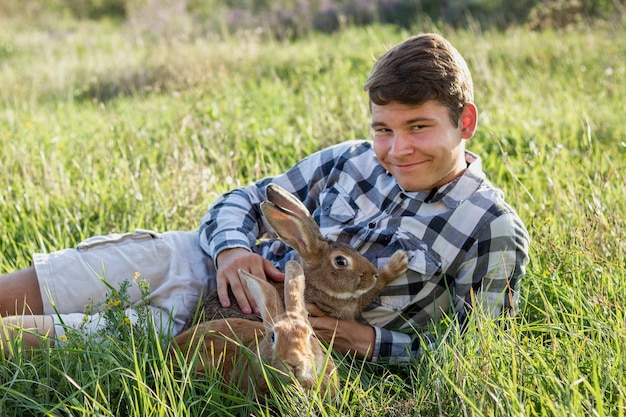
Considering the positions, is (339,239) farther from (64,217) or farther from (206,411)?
(64,217)

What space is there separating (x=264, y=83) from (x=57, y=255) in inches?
182

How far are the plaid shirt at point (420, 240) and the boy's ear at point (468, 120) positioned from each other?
0.16m

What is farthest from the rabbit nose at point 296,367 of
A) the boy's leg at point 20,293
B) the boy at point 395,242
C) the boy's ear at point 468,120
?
the boy's leg at point 20,293

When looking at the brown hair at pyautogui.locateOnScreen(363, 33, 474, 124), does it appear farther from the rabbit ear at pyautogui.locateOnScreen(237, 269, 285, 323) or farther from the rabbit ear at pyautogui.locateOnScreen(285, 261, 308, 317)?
the rabbit ear at pyautogui.locateOnScreen(237, 269, 285, 323)

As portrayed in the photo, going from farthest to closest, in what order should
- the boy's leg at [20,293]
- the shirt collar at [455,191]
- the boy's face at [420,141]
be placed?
the boy's leg at [20,293] → the shirt collar at [455,191] → the boy's face at [420,141]

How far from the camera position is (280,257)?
345cm

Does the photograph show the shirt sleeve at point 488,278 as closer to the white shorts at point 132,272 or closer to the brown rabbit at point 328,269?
the brown rabbit at point 328,269

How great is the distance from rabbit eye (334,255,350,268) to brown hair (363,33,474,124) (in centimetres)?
65

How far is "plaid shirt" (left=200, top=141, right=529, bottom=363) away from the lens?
291 centimetres

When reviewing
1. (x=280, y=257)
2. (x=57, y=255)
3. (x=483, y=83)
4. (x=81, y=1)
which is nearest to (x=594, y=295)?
(x=280, y=257)

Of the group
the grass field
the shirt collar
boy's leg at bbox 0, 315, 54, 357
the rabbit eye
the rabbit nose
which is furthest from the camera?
the shirt collar

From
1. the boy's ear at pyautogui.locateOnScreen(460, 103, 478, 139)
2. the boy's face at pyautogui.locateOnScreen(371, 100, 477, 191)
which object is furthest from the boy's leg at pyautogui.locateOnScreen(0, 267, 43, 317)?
the boy's ear at pyautogui.locateOnScreen(460, 103, 478, 139)

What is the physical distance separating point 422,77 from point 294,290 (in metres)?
1.07

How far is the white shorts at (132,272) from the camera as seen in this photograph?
325 centimetres
